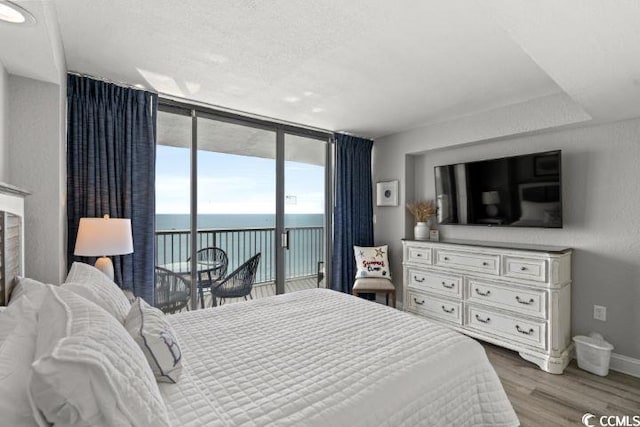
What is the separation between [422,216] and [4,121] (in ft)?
12.8

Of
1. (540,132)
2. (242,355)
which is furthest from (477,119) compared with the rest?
(242,355)

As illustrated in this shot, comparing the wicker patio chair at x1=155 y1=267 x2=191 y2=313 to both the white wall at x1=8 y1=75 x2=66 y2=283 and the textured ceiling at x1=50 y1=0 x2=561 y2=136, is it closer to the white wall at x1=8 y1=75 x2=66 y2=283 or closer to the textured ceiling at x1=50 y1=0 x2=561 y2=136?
the white wall at x1=8 y1=75 x2=66 y2=283

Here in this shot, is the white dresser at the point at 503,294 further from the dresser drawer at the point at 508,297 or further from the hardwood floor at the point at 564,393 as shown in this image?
the hardwood floor at the point at 564,393

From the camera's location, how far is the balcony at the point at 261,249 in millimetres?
3330

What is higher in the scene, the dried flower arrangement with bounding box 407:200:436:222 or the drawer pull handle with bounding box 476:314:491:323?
the dried flower arrangement with bounding box 407:200:436:222

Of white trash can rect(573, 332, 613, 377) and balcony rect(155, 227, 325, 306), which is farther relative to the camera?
balcony rect(155, 227, 325, 306)

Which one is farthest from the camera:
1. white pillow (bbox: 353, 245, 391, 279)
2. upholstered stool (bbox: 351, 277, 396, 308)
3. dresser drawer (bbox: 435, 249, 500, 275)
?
white pillow (bbox: 353, 245, 391, 279)

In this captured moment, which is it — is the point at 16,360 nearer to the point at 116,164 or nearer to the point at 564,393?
the point at 116,164

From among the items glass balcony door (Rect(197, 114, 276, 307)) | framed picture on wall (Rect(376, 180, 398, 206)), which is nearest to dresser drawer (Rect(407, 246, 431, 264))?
framed picture on wall (Rect(376, 180, 398, 206))

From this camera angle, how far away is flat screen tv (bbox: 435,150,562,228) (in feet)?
9.80

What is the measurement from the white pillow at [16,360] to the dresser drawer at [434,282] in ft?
11.1

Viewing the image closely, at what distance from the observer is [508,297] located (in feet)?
9.86

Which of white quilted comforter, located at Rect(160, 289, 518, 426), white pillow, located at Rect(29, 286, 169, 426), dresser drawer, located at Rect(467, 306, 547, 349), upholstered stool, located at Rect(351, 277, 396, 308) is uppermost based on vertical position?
white pillow, located at Rect(29, 286, 169, 426)

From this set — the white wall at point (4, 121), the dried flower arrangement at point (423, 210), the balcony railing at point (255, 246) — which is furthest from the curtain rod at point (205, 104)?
the dried flower arrangement at point (423, 210)
